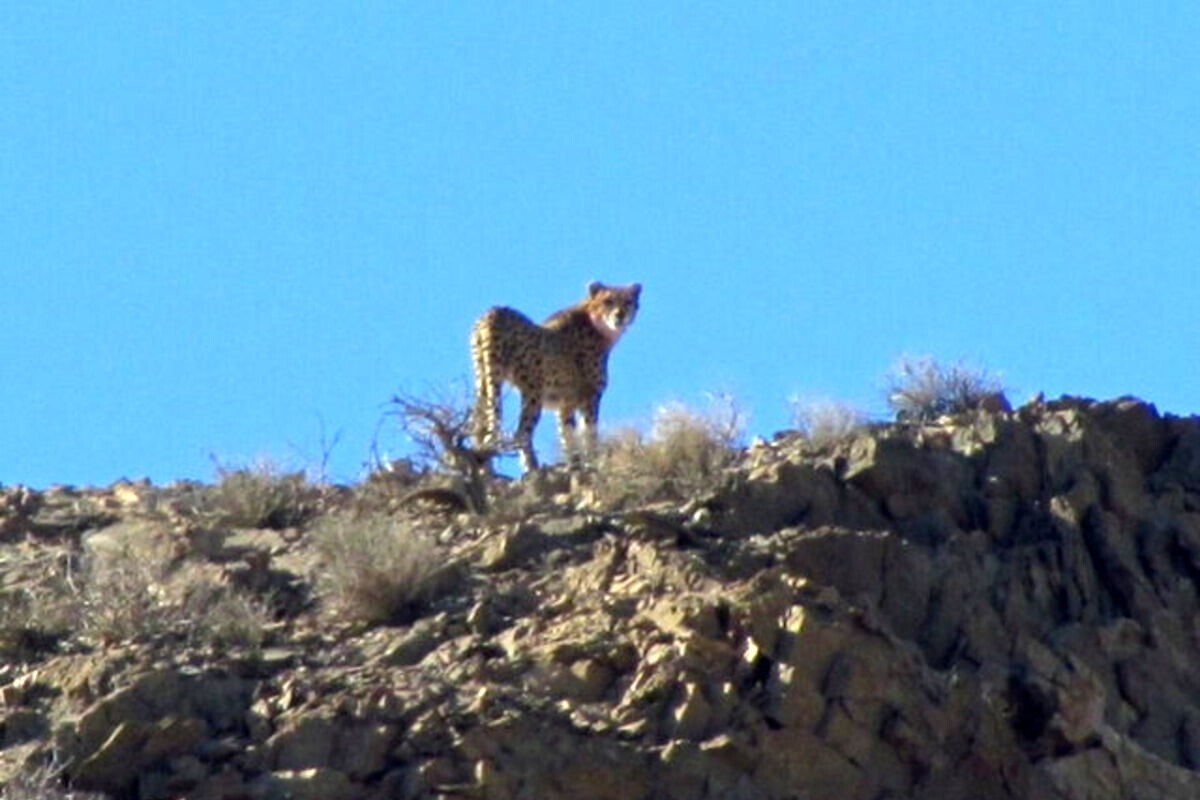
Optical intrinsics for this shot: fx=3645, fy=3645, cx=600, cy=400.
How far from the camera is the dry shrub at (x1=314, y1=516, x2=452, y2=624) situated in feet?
68.3

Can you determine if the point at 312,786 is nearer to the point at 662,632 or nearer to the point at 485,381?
the point at 662,632

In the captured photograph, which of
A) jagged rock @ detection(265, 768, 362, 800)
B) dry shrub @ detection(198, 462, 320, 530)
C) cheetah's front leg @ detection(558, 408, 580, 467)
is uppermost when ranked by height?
cheetah's front leg @ detection(558, 408, 580, 467)

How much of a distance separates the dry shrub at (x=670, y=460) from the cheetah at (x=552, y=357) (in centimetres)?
563

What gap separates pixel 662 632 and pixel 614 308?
1077 centimetres

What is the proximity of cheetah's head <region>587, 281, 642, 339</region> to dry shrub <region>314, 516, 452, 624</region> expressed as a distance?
9.16 m

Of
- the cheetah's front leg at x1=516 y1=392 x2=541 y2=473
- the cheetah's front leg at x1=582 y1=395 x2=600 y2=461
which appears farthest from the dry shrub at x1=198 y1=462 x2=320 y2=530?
the cheetah's front leg at x1=516 y1=392 x2=541 y2=473

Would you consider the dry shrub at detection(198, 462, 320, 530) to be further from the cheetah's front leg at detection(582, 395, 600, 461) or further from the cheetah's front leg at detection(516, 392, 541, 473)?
the cheetah's front leg at detection(516, 392, 541, 473)

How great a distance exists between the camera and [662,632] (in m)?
19.9

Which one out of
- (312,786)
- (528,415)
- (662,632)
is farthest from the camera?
(528,415)

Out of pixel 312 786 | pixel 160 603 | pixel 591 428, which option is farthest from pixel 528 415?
pixel 312 786

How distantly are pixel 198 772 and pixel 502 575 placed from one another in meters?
3.05

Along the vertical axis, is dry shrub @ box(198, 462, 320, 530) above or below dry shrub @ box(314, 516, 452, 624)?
above

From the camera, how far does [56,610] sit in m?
20.9

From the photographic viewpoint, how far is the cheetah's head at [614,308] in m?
30.4
